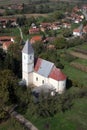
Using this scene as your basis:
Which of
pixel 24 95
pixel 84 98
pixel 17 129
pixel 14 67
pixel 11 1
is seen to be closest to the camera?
pixel 17 129

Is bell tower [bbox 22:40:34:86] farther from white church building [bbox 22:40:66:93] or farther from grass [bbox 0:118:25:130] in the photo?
grass [bbox 0:118:25:130]

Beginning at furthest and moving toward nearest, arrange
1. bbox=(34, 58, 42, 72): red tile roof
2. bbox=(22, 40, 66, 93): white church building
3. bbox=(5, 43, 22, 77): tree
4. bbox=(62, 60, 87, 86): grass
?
bbox=(5, 43, 22, 77): tree → bbox=(62, 60, 87, 86): grass → bbox=(34, 58, 42, 72): red tile roof → bbox=(22, 40, 66, 93): white church building

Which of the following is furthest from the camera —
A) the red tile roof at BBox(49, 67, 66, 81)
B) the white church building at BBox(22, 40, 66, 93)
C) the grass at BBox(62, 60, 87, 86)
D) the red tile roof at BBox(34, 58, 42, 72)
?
the grass at BBox(62, 60, 87, 86)

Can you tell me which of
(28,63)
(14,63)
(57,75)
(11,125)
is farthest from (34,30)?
(11,125)

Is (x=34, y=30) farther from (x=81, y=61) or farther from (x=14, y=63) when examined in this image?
(x=14, y=63)

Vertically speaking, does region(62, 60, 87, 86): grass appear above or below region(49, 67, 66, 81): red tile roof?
below

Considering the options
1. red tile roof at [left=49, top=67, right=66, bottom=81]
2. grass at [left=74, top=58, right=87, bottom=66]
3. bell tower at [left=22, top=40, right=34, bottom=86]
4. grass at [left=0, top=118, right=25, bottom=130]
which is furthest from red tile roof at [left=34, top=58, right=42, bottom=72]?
grass at [left=74, top=58, right=87, bottom=66]

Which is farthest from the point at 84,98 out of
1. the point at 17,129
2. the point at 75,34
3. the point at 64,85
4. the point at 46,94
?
the point at 75,34

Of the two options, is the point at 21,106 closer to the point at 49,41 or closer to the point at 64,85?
the point at 64,85
